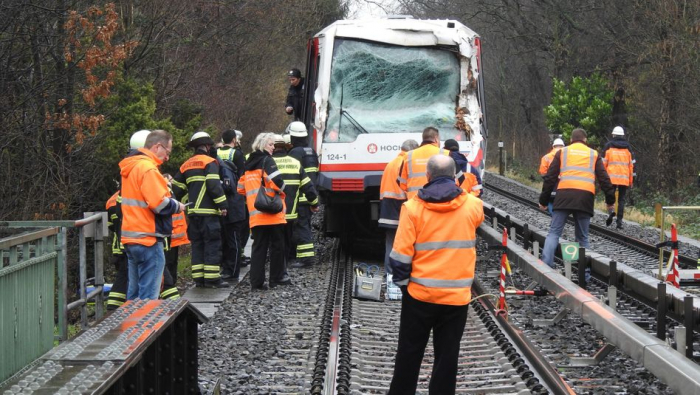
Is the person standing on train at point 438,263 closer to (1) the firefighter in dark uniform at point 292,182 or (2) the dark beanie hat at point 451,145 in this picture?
(2) the dark beanie hat at point 451,145

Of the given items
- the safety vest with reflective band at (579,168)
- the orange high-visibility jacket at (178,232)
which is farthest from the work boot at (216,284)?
the safety vest with reflective band at (579,168)

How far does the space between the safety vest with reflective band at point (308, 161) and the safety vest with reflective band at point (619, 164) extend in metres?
7.79

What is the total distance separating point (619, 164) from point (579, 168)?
7970mm

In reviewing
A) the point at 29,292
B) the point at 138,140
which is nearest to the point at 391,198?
the point at 138,140

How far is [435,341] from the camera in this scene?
672cm

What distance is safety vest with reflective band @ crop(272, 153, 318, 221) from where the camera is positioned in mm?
13031

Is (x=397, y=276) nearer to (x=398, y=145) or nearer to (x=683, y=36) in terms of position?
(x=398, y=145)

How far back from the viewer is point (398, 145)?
14.1 metres

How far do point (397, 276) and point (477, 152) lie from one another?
26.2 ft

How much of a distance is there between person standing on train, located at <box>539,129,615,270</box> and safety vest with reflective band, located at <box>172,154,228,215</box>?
3.99m

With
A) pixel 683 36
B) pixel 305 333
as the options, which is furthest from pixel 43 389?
pixel 683 36

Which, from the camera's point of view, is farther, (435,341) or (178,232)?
(178,232)

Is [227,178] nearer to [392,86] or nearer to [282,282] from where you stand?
Result: [282,282]

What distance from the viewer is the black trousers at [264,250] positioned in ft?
41.1
